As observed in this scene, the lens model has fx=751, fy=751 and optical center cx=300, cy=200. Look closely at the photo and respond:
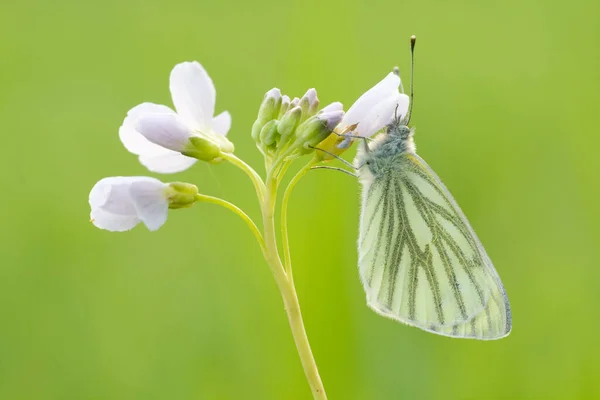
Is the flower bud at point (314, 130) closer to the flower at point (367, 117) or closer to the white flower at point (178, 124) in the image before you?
the flower at point (367, 117)

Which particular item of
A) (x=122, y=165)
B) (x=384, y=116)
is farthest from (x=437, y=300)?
(x=122, y=165)

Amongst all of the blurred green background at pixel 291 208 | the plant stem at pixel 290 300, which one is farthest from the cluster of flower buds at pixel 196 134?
the blurred green background at pixel 291 208

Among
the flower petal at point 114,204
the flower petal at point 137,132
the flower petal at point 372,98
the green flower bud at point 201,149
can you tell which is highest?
the flower petal at point 372,98

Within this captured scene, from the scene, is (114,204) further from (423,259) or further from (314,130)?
(423,259)

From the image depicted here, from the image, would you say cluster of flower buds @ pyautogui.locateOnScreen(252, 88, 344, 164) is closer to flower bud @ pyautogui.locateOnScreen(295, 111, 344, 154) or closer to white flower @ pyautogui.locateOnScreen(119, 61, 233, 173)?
flower bud @ pyautogui.locateOnScreen(295, 111, 344, 154)

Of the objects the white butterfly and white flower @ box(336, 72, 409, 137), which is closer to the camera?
white flower @ box(336, 72, 409, 137)

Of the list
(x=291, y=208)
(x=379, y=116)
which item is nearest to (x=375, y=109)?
(x=379, y=116)

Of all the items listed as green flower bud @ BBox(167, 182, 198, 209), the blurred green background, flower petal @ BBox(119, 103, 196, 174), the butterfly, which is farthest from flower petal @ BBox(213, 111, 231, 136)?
the blurred green background
